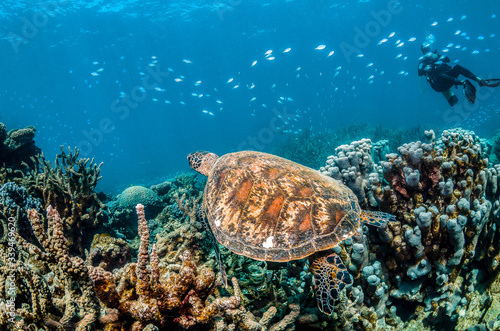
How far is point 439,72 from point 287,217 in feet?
36.8

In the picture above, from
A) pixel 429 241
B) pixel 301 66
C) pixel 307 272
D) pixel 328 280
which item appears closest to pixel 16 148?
pixel 307 272

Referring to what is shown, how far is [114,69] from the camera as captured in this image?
2124 inches

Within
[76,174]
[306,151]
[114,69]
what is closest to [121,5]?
[114,69]

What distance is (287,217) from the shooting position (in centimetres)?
261

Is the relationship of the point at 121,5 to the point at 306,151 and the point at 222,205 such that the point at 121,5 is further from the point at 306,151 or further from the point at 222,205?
the point at 222,205

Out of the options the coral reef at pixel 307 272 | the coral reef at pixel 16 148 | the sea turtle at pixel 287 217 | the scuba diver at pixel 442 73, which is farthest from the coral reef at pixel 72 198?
the scuba diver at pixel 442 73

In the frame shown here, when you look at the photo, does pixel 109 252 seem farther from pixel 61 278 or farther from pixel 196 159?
pixel 61 278

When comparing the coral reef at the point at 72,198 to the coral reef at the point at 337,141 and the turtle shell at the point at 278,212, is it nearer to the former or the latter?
the turtle shell at the point at 278,212

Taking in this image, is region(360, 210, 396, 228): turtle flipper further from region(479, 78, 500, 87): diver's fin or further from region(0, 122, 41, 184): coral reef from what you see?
region(0, 122, 41, 184): coral reef

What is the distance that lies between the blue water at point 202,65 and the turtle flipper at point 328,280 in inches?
486

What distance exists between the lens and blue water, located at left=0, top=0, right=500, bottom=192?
104 ft

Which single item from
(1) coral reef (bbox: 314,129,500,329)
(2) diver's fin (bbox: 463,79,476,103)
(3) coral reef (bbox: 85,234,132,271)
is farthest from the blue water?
(3) coral reef (bbox: 85,234,132,271)

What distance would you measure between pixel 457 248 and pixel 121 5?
42301 mm

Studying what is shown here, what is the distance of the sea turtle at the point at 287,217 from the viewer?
2438mm
